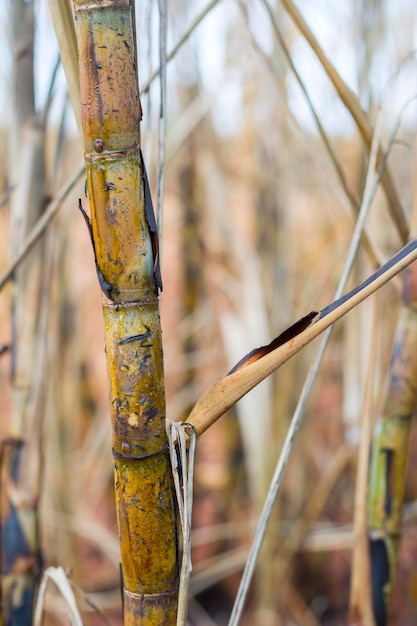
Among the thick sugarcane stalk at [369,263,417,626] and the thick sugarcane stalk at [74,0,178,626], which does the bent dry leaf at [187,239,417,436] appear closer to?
the thick sugarcane stalk at [74,0,178,626]

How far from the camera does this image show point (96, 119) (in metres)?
0.27

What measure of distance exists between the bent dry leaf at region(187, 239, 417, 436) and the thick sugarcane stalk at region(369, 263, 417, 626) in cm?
18

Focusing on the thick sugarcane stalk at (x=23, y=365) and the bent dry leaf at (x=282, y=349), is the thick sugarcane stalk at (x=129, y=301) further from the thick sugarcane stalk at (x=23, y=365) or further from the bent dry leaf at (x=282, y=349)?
the thick sugarcane stalk at (x=23, y=365)

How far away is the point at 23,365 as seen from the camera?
53 centimetres

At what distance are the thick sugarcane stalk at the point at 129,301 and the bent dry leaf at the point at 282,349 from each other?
0.02m

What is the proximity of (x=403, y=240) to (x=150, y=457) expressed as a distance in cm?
27

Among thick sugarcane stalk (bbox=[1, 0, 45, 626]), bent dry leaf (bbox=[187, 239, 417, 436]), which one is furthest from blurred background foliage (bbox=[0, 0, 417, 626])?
bent dry leaf (bbox=[187, 239, 417, 436])

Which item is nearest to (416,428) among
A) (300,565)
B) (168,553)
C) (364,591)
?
(300,565)

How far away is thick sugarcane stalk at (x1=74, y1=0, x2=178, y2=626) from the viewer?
0.88 feet

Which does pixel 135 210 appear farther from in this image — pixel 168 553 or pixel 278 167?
pixel 278 167

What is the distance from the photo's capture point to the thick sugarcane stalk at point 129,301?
0.27 meters

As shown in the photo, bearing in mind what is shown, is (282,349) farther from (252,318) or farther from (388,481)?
(252,318)

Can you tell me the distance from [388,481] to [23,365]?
31 cm

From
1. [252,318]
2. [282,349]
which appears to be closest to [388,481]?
[282,349]
